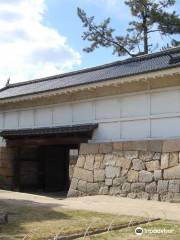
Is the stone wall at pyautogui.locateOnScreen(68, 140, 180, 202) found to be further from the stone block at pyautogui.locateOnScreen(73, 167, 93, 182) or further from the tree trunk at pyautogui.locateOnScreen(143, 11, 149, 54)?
the tree trunk at pyautogui.locateOnScreen(143, 11, 149, 54)

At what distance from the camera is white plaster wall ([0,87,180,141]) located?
1448 centimetres

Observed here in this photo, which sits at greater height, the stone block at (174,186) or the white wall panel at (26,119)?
the white wall panel at (26,119)

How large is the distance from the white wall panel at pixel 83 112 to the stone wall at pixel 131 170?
4.41 feet

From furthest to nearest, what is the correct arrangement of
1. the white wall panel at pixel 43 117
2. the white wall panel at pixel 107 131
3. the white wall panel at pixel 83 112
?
1. the white wall panel at pixel 43 117
2. the white wall panel at pixel 83 112
3. the white wall panel at pixel 107 131

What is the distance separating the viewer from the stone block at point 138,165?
1434 centimetres

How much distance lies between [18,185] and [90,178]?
5.71 metres

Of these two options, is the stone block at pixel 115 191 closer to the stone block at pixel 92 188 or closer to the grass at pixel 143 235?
the stone block at pixel 92 188

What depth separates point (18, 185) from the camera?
20.3 m

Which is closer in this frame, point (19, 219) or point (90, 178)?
point (19, 219)

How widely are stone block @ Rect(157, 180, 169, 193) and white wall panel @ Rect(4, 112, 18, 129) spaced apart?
9.05 meters

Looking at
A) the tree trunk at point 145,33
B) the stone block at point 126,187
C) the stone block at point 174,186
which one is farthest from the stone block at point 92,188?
the tree trunk at point 145,33

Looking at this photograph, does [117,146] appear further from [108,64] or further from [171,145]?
[108,64]

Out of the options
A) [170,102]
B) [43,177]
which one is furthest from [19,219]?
[43,177]

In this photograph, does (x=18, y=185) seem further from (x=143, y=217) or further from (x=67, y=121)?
(x=143, y=217)
